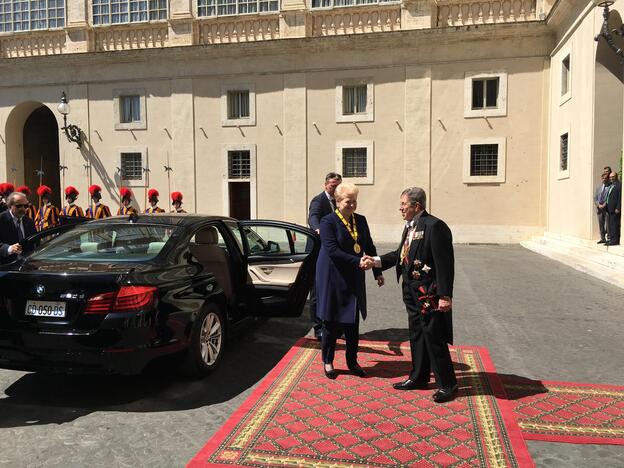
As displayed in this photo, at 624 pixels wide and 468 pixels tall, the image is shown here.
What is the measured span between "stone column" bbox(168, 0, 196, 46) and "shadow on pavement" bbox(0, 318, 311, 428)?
19.8 meters

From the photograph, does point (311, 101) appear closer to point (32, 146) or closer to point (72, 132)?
point (72, 132)

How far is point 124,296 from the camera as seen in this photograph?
12.7 feet

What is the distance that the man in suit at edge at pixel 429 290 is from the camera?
13.5 ft

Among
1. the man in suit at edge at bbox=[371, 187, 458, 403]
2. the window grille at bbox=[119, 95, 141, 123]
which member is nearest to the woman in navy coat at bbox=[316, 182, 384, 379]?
the man in suit at edge at bbox=[371, 187, 458, 403]

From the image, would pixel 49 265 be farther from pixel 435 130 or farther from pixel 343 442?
→ pixel 435 130

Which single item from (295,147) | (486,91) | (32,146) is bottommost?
(295,147)

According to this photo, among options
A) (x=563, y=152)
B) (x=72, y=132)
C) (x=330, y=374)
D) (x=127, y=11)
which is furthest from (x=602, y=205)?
(x=72, y=132)

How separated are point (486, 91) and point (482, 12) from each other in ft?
9.64

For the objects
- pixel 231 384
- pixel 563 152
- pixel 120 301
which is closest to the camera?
pixel 120 301

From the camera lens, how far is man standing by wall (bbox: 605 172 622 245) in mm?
12648

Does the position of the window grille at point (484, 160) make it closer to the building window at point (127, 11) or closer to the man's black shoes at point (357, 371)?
the building window at point (127, 11)

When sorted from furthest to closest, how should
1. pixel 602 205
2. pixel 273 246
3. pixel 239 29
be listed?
1. pixel 239 29
2. pixel 602 205
3. pixel 273 246

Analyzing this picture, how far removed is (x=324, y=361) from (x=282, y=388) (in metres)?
0.56

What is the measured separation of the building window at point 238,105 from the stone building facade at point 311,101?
6 centimetres
